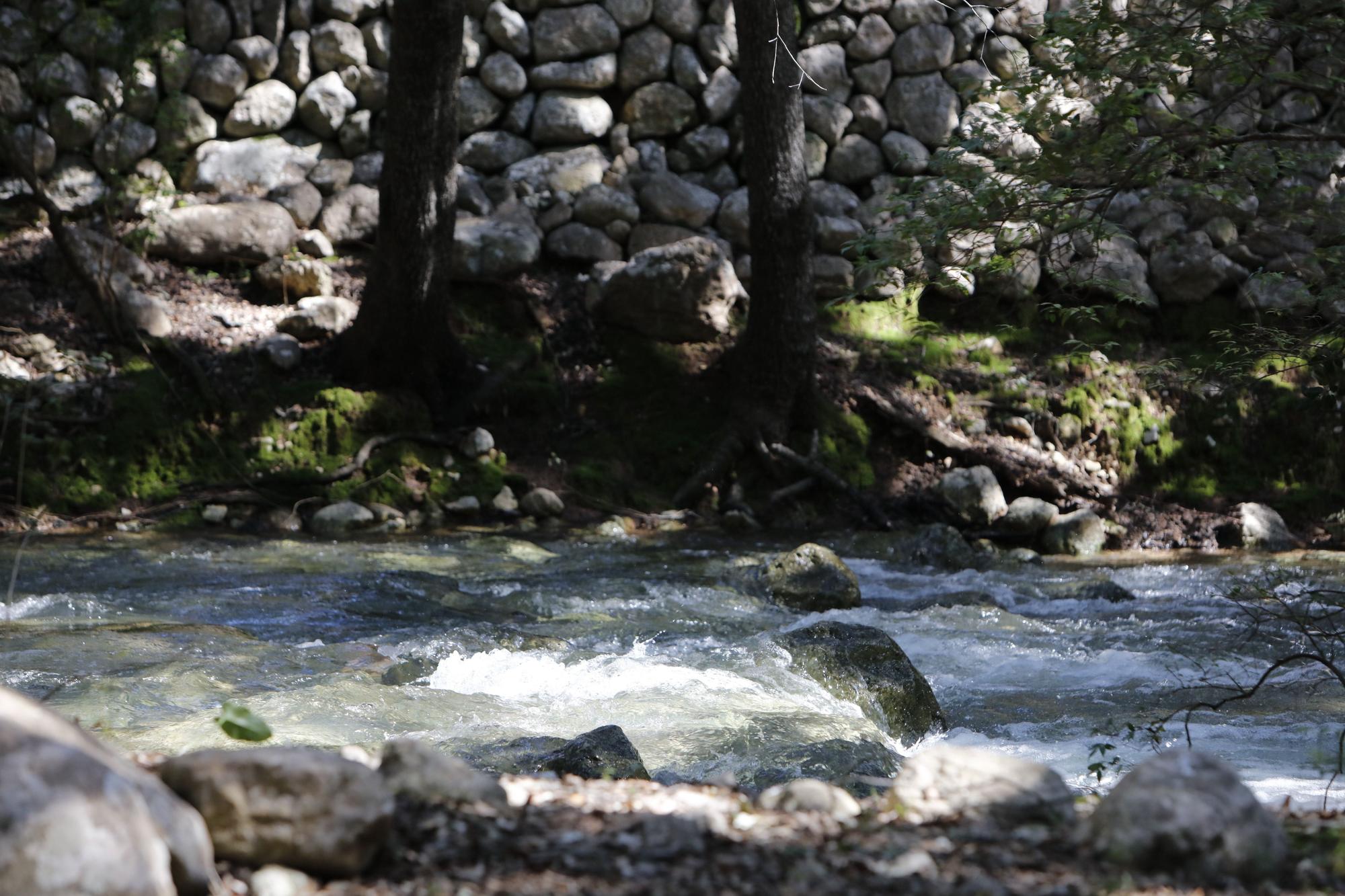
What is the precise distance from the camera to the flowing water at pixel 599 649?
443 centimetres

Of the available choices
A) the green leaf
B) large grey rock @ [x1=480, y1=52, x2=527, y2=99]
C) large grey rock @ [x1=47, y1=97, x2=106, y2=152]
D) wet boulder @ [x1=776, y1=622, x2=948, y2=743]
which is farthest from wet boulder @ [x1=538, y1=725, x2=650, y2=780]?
large grey rock @ [x1=480, y1=52, x2=527, y2=99]

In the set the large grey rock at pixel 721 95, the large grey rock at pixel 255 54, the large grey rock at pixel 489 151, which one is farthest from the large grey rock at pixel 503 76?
the large grey rock at pixel 255 54

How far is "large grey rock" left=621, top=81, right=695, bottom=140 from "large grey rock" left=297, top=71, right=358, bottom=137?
2845 millimetres

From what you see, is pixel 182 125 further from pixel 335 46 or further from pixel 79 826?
pixel 79 826

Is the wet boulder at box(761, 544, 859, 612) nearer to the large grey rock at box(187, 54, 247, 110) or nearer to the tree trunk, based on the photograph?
the tree trunk

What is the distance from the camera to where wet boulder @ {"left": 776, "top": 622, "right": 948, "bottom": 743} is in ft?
15.8

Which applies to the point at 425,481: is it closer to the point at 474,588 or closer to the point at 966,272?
the point at 474,588

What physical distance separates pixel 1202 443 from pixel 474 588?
6.77m

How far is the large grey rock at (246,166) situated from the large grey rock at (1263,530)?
8.99 meters

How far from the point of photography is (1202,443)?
10227 mm

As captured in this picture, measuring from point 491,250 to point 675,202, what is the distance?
6.63 ft

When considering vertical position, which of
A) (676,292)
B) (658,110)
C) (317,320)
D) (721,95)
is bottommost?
(317,320)

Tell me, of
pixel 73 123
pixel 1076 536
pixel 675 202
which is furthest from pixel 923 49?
pixel 73 123

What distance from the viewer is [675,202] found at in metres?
11.5
